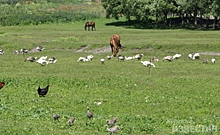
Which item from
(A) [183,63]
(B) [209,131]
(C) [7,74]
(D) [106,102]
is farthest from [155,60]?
(B) [209,131]

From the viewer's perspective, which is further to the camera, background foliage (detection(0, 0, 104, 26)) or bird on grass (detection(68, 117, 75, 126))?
background foliage (detection(0, 0, 104, 26))

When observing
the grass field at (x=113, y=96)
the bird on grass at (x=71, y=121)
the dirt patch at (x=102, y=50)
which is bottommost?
the dirt patch at (x=102, y=50)

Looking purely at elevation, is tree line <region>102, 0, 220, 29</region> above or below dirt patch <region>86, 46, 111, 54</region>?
above

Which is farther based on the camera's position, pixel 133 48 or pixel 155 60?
pixel 133 48

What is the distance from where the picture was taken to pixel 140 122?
16422 millimetres

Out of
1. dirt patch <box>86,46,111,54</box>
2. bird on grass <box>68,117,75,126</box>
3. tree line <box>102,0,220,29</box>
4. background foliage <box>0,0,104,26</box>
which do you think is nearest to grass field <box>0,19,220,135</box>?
bird on grass <box>68,117,75,126</box>

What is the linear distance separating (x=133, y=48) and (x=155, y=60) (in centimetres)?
889

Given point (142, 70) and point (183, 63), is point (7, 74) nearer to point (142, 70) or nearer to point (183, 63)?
point (142, 70)

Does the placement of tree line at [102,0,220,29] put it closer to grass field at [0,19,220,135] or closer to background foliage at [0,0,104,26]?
background foliage at [0,0,104,26]

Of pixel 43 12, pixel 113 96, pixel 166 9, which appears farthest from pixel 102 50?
pixel 43 12

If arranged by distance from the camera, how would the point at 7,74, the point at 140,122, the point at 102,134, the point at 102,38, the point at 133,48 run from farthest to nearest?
1. the point at 102,38
2. the point at 133,48
3. the point at 7,74
4. the point at 140,122
5. the point at 102,134

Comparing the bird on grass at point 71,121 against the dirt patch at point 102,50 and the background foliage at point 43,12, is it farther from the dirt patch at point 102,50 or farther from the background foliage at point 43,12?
the background foliage at point 43,12

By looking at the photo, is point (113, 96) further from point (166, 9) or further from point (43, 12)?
point (43, 12)

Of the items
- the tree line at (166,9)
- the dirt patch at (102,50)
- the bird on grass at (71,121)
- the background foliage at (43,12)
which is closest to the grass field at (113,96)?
the bird on grass at (71,121)
